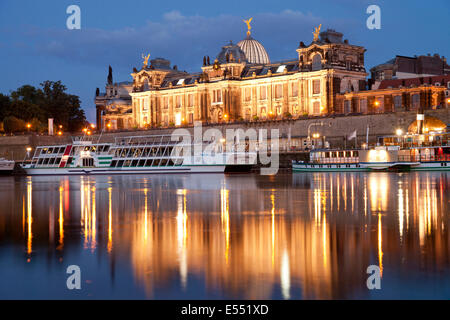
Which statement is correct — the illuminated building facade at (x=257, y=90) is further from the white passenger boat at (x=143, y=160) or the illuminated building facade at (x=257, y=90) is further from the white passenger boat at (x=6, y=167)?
the white passenger boat at (x=6, y=167)

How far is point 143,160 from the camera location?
77312mm

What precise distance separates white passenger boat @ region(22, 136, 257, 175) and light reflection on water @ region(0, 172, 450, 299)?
45508mm

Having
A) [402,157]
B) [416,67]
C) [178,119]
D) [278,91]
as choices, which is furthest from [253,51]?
[402,157]

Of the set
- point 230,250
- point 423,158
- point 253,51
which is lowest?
point 230,250

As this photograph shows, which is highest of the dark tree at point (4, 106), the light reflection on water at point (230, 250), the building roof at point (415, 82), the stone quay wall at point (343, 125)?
the dark tree at point (4, 106)

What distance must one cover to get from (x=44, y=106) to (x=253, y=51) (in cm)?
4758

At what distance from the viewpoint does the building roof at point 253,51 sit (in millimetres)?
128625

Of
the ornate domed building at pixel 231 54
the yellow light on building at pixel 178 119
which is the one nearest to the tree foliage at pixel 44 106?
the yellow light on building at pixel 178 119

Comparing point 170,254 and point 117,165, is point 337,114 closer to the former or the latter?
point 117,165

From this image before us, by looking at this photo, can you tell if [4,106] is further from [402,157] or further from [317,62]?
[402,157]

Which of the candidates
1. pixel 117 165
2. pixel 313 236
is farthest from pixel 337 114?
pixel 313 236

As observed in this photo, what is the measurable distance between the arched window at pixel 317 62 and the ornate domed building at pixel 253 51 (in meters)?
27.3

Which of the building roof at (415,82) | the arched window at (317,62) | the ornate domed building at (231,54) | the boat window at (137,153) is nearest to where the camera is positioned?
the boat window at (137,153)
